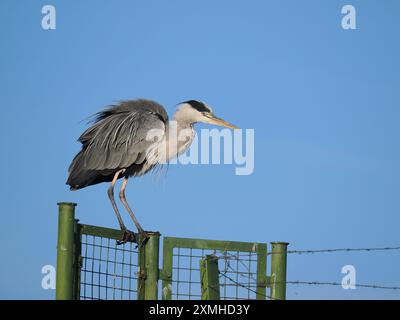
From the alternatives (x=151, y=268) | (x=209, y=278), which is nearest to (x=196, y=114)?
(x=151, y=268)

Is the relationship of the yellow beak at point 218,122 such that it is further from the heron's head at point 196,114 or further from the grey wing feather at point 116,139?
the grey wing feather at point 116,139

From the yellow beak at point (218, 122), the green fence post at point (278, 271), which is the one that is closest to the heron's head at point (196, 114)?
the yellow beak at point (218, 122)

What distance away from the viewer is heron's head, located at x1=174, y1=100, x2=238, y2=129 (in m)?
13.3

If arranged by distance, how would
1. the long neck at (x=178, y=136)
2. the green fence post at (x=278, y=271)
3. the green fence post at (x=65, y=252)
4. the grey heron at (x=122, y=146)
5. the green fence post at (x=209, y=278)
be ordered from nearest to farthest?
1. the green fence post at (x=65, y=252)
2. the green fence post at (x=209, y=278)
3. the green fence post at (x=278, y=271)
4. the grey heron at (x=122, y=146)
5. the long neck at (x=178, y=136)

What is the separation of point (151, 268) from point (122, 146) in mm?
4432

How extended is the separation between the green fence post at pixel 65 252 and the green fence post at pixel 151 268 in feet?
3.20

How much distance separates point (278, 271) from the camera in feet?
27.3

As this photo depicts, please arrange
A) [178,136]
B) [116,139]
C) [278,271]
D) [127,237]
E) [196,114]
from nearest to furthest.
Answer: [278,271] < [127,237] < [116,139] < [178,136] < [196,114]

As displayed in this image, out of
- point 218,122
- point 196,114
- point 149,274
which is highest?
point 196,114

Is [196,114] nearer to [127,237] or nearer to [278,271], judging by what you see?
[127,237]

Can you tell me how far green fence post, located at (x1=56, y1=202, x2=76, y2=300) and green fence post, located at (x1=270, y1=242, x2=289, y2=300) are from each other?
209 cm

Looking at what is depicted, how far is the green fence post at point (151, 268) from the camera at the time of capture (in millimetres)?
8008

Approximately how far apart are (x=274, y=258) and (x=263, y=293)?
0.36 meters
